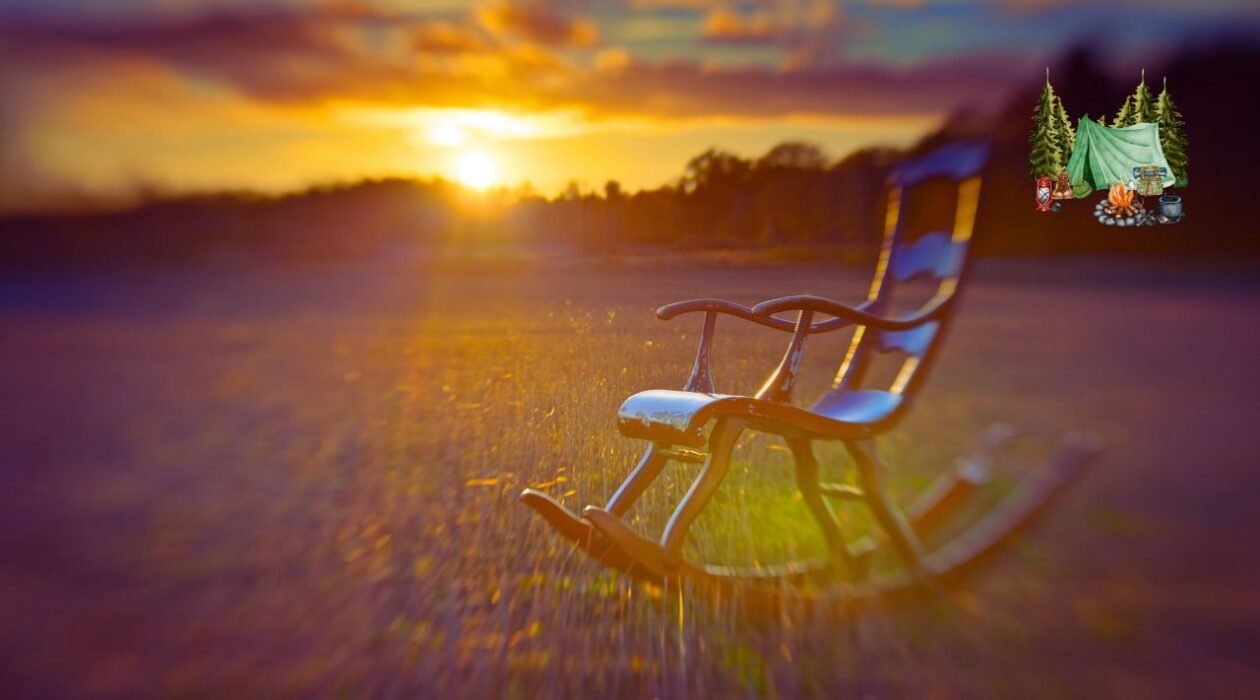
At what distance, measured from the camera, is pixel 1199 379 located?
7797mm

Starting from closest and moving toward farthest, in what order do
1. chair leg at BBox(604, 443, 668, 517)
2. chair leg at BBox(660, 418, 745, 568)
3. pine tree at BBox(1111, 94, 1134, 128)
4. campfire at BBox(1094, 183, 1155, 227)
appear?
chair leg at BBox(660, 418, 745, 568), chair leg at BBox(604, 443, 668, 517), pine tree at BBox(1111, 94, 1134, 128), campfire at BBox(1094, 183, 1155, 227)

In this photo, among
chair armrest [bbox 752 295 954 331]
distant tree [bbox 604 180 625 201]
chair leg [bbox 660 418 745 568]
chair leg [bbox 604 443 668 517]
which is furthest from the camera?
distant tree [bbox 604 180 625 201]

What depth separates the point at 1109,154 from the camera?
4.59m

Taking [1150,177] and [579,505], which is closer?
[579,505]

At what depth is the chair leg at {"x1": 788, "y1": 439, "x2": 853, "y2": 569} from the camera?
141 inches

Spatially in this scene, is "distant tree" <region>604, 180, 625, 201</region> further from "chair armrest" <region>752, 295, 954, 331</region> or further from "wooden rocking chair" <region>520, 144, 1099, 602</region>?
"chair armrest" <region>752, 295, 954, 331</region>

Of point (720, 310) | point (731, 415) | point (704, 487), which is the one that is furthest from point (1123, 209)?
point (704, 487)

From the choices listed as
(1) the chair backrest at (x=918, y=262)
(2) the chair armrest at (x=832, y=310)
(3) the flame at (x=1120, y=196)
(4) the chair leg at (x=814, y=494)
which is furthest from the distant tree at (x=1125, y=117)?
(4) the chair leg at (x=814, y=494)

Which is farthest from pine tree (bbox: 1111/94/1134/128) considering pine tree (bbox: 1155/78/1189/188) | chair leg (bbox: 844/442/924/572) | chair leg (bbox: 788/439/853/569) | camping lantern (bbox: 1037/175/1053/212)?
chair leg (bbox: 788/439/853/569)

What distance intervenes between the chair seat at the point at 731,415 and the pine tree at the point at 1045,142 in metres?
1.55

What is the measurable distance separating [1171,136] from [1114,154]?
321 millimetres

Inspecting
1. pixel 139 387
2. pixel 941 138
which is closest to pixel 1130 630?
pixel 941 138

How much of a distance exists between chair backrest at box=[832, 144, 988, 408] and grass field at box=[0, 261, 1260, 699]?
2.00 ft

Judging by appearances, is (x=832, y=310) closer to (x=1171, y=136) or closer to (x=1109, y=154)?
(x=1109, y=154)
